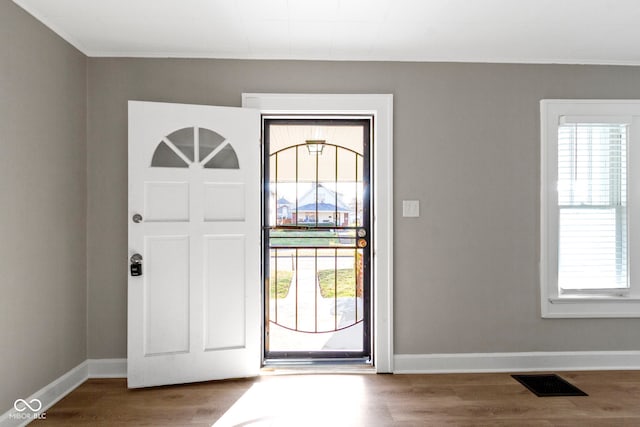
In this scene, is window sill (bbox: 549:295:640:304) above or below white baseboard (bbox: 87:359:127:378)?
above

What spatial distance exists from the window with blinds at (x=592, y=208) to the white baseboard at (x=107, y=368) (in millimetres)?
3428

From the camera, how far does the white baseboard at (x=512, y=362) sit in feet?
9.71

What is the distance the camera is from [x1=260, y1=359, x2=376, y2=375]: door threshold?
9.66ft

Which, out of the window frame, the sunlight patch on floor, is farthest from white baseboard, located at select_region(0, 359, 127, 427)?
the window frame

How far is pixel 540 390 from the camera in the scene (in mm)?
2645

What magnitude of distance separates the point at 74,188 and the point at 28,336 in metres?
1.01

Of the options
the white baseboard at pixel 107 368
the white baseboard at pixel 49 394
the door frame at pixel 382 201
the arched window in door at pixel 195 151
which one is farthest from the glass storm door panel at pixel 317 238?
the white baseboard at pixel 49 394

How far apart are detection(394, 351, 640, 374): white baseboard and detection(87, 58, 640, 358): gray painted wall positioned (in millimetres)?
54

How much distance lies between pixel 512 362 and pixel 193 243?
260 cm

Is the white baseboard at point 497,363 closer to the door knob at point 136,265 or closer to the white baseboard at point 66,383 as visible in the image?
the white baseboard at point 66,383

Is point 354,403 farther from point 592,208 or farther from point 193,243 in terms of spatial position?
point 592,208

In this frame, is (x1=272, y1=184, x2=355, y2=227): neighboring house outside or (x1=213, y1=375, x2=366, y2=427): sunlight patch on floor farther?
(x1=272, y1=184, x2=355, y2=227): neighboring house outside

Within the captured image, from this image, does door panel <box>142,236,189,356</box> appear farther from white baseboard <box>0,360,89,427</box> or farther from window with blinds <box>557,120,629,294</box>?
window with blinds <box>557,120,629,294</box>

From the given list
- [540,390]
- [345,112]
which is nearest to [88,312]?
[345,112]
